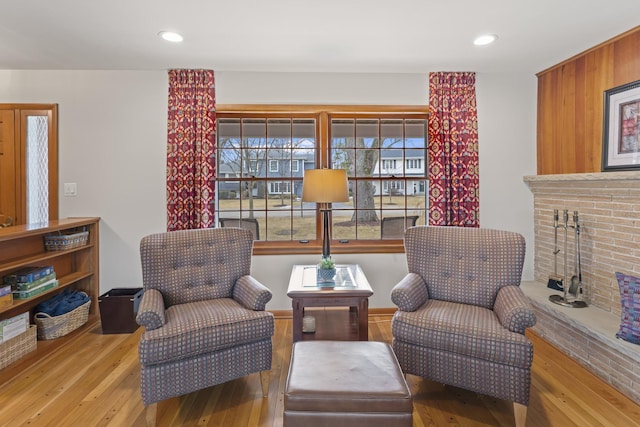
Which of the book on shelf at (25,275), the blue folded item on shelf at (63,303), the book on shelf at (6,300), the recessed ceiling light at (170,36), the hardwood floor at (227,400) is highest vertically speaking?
the recessed ceiling light at (170,36)

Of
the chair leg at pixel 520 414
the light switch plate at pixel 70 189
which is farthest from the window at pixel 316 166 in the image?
the chair leg at pixel 520 414

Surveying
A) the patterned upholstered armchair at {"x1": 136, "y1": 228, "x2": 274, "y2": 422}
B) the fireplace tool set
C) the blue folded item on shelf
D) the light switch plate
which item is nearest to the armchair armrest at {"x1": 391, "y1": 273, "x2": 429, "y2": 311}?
the patterned upholstered armchair at {"x1": 136, "y1": 228, "x2": 274, "y2": 422}

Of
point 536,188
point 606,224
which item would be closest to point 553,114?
point 536,188

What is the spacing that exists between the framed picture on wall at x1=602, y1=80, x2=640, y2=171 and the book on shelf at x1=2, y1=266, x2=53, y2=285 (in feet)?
14.7

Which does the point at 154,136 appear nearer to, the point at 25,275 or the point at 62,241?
the point at 62,241

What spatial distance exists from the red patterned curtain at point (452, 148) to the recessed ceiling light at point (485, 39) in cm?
67

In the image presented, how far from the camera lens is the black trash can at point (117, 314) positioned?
123 inches

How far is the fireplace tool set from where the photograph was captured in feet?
9.57

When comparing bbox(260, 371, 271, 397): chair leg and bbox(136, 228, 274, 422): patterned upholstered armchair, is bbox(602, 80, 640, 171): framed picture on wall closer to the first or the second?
bbox(136, 228, 274, 422): patterned upholstered armchair

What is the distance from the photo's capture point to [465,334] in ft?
6.63

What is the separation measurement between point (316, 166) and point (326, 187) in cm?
95

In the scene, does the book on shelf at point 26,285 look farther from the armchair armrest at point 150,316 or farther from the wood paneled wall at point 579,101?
the wood paneled wall at point 579,101

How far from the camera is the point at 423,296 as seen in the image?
2.48 m

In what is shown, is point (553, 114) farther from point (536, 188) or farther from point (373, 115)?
point (373, 115)
